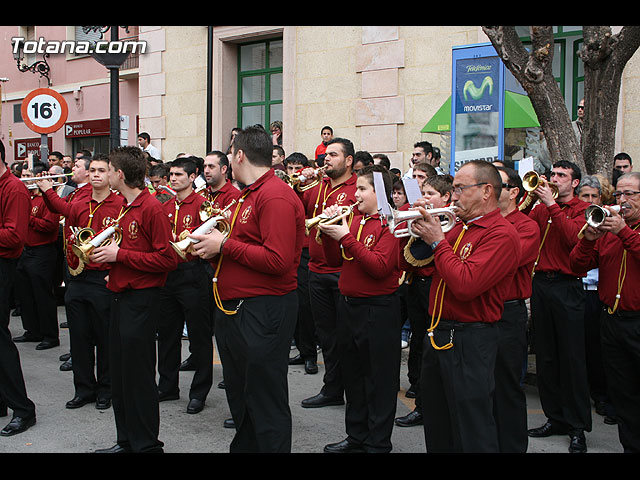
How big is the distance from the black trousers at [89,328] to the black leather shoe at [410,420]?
2760 millimetres

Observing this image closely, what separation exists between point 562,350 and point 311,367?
2964mm

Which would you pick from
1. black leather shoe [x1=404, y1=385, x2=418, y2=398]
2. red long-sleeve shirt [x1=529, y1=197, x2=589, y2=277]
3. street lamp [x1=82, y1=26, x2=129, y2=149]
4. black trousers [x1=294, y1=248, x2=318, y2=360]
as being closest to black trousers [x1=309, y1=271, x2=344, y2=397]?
black leather shoe [x1=404, y1=385, x2=418, y2=398]

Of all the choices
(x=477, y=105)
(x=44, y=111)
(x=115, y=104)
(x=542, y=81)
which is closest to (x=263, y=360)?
(x=542, y=81)

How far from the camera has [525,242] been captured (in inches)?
200

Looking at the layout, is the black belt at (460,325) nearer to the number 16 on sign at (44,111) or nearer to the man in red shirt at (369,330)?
the man in red shirt at (369,330)

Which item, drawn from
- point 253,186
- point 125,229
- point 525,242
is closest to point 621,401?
point 525,242

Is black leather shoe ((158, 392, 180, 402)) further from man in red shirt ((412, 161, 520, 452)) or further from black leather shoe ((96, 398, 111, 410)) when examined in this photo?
man in red shirt ((412, 161, 520, 452))

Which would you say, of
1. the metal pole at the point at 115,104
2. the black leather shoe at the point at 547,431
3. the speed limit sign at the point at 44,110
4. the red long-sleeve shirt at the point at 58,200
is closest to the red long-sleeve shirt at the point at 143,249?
the red long-sleeve shirt at the point at 58,200

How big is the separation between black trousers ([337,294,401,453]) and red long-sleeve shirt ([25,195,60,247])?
501 cm

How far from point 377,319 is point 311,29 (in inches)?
431

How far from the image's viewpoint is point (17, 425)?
566cm

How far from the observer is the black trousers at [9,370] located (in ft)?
18.5

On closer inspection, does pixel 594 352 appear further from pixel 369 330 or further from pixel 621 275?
pixel 369 330

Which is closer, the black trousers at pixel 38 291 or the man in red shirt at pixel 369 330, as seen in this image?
the man in red shirt at pixel 369 330
